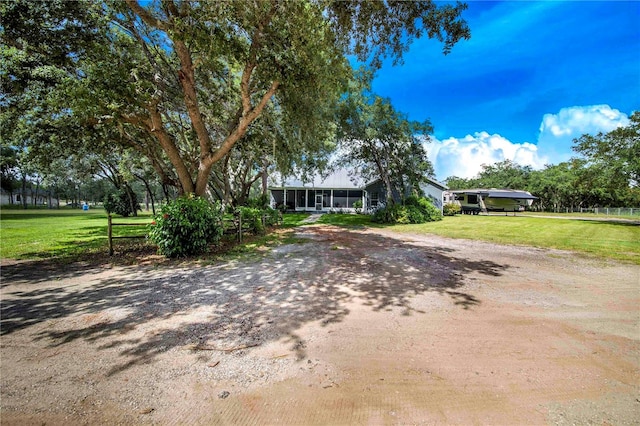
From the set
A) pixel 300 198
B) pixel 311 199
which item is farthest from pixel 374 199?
pixel 300 198

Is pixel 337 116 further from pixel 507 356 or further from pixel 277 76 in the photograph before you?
pixel 507 356

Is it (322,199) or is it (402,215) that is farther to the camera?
(322,199)

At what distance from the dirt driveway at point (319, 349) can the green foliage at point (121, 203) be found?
2252cm

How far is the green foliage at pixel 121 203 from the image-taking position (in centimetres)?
2434

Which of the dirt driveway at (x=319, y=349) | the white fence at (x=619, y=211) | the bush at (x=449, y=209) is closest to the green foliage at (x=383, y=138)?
the bush at (x=449, y=209)

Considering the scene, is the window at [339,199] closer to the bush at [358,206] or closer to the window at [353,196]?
the window at [353,196]

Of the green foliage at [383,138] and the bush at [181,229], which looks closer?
the bush at [181,229]

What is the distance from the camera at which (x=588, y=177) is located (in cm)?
1969

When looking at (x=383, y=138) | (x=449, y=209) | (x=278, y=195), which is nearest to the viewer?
(x=383, y=138)

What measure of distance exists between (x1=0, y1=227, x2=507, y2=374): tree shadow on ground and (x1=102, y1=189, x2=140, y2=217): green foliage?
74.9 feet

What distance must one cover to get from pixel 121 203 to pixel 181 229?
22.8m

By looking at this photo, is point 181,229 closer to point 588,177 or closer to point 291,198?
point 291,198

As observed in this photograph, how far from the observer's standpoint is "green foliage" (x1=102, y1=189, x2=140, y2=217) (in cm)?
2434

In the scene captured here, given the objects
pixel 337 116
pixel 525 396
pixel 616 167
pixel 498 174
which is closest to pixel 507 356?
pixel 525 396
